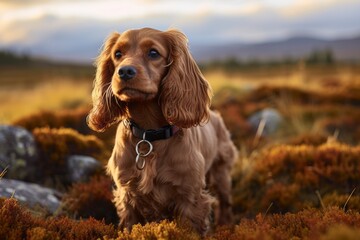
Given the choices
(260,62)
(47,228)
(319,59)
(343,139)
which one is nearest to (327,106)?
(343,139)

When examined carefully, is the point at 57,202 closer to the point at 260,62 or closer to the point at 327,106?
the point at 327,106

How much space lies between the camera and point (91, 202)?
4652 mm

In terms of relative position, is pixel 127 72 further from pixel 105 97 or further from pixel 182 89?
pixel 105 97

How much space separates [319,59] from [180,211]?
172 ft

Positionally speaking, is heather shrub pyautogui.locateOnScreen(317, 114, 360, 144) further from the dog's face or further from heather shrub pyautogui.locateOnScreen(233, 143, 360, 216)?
the dog's face

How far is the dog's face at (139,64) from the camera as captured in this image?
309 centimetres

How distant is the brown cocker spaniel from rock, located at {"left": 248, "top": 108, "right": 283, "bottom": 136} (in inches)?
227

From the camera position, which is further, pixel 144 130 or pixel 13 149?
pixel 13 149

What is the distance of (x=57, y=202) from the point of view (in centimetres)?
458

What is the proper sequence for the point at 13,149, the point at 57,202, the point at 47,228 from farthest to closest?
the point at 13,149 → the point at 57,202 → the point at 47,228

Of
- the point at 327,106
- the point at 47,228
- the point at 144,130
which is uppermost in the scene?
the point at 144,130

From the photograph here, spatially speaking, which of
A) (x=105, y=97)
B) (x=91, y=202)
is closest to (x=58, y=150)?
(x=91, y=202)

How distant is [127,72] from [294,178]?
293cm

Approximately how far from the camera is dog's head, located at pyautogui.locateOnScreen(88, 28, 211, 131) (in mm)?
3148
